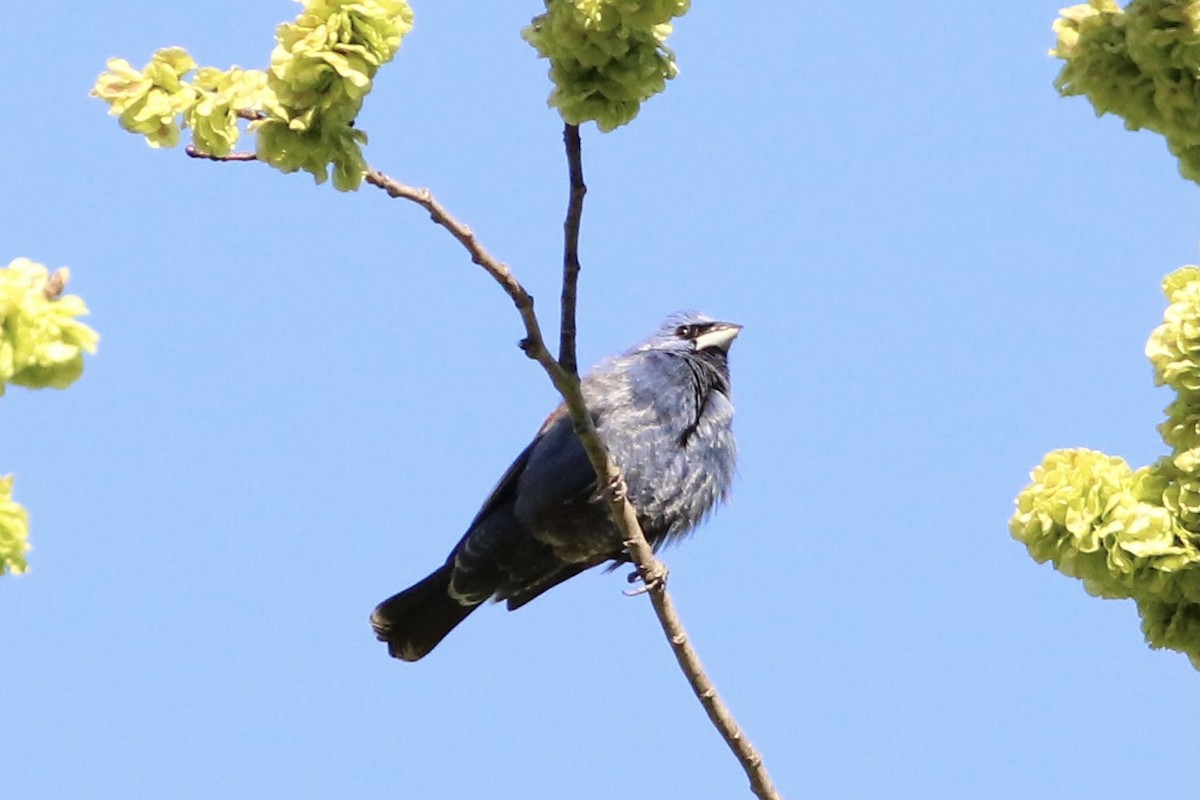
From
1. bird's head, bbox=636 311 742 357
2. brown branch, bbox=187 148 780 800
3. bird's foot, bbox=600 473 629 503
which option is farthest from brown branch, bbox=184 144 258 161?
bird's head, bbox=636 311 742 357

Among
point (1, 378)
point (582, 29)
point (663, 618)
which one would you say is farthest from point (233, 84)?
point (663, 618)

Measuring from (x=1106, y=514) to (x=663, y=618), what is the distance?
10.00 ft

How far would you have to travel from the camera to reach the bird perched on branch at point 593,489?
301 inches

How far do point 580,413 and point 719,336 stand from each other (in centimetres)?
280

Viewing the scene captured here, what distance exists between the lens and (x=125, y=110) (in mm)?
3947

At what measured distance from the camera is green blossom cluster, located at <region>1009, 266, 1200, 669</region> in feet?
11.1

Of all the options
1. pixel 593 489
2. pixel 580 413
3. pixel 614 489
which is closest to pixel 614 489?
pixel 614 489

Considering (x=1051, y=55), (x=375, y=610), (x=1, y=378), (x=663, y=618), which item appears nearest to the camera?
(x=1, y=378)

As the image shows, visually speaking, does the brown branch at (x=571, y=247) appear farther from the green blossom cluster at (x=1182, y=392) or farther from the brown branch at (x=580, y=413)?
the green blossom cluster at (x=1182, y=392)

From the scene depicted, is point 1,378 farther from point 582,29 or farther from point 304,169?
point 582,29

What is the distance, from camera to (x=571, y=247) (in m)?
4.98

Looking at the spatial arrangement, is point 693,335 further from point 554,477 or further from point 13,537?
point 13,537

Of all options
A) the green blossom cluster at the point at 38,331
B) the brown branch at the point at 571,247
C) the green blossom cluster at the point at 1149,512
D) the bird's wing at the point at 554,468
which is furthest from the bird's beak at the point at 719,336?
the green blossom cluster at the point at 38,331

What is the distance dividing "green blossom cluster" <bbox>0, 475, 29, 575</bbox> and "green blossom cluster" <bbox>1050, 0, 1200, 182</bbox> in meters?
2.44
